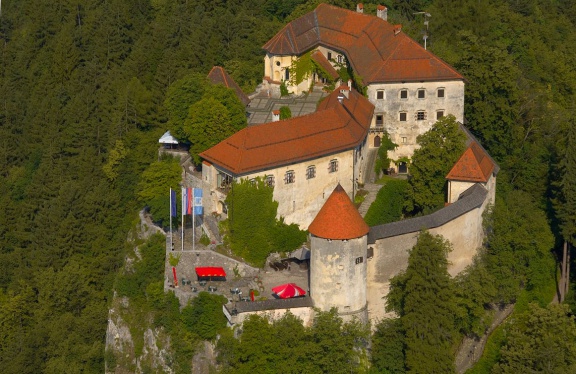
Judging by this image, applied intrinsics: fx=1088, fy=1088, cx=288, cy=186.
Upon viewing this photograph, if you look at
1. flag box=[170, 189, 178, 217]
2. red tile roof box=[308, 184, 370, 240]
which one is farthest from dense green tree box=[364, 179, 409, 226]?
flag box=[170, 189, 178, 217]

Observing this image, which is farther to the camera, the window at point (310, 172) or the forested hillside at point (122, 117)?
the forested hillside at point (122, 117)

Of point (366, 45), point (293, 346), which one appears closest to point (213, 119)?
point (366, 45)

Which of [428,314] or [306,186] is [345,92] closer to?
[306,186]

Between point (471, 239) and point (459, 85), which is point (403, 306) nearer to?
point (471, 239)

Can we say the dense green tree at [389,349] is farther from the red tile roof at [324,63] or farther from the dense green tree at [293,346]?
the red tile roof at [324,63]

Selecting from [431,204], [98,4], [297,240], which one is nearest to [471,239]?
[431,204]

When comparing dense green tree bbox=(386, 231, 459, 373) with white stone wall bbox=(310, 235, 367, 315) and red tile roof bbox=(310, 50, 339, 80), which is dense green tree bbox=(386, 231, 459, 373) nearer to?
white stone wall bbox=(310, 235, 367, 315)

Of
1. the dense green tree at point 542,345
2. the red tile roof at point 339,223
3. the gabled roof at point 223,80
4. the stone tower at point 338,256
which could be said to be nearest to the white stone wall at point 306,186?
the stone tower at point 338,256
